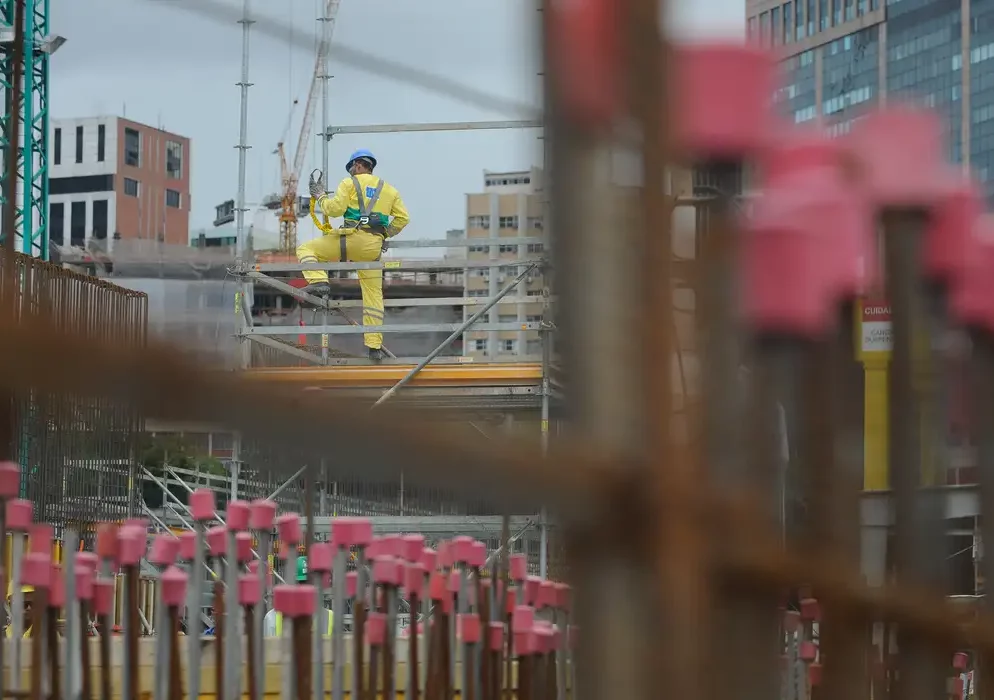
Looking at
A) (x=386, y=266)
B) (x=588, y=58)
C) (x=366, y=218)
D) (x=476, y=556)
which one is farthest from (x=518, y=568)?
(x=366, y=218)

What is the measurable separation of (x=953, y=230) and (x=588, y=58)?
0.56 meters

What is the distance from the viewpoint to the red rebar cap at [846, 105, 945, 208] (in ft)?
3.18

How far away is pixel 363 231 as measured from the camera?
6.69 m

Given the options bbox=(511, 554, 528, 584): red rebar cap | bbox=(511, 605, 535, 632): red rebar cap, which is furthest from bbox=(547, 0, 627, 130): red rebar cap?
bbox=(511, 554, 528, 584): red rebar cap

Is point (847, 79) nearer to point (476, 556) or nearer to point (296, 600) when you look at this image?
point (296, 600)

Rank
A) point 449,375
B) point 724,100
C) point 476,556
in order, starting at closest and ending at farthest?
point 724,100, point 476,556, point 449,375

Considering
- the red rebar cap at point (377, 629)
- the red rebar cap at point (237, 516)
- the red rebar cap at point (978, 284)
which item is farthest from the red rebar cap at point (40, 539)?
the red rebar cap at point (978, 284)

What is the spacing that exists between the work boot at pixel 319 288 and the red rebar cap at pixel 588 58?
608cm

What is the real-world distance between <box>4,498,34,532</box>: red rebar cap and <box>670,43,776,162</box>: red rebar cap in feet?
4.69

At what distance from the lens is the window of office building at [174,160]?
153cm

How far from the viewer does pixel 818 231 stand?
79 cm

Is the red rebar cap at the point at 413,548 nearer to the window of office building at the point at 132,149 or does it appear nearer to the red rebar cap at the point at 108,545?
the red rebar cap at the point at 108,545

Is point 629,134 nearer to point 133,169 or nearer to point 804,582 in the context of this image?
point 804,582

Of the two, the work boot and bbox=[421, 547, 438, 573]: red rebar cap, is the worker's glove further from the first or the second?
bbox=[421, 547, 438, 573]: red rebar cap
